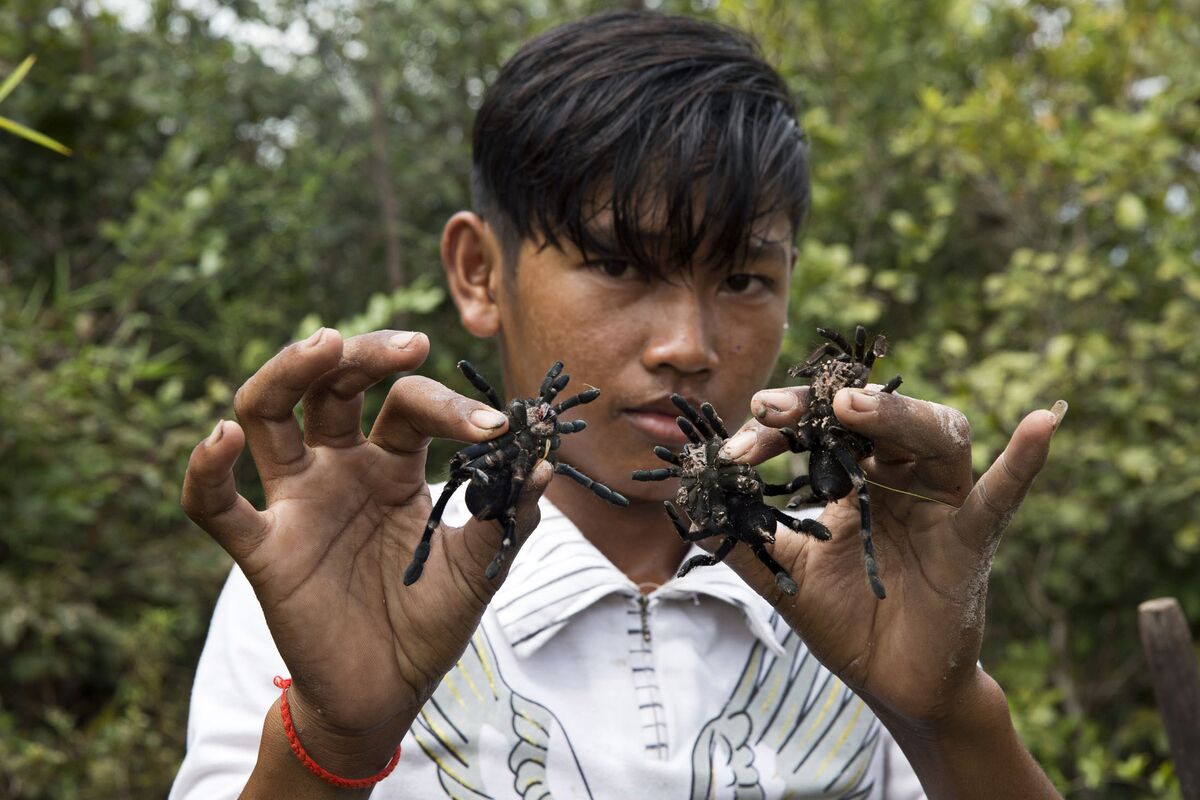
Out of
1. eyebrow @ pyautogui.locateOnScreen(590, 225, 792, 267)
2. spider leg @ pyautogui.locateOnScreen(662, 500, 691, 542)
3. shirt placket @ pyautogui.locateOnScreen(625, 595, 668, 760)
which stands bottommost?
shirt placket @ pyautogui.locateOnScreen(625, 595, 668, 760)

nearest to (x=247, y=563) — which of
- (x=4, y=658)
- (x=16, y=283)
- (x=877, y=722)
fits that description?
(x=877, y=722)

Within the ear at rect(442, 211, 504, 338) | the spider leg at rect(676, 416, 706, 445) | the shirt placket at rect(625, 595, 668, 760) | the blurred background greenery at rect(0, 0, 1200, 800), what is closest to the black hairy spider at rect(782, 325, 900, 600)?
the spider leg at rect(676, 416, 706, 445)

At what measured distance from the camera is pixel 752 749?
1.86 metres

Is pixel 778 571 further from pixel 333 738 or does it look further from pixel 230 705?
pixel 230 705

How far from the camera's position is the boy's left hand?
137cm

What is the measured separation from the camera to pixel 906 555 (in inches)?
60.9

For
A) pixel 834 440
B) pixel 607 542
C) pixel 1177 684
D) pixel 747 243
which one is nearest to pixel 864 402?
pixel 834 440

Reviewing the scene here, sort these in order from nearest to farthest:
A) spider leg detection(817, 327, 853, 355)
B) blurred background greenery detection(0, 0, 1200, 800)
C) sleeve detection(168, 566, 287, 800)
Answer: spider leg detection(817, 327, 853, 355) → sleeve detection(168, 566, 287, 800) → blurred background greenery detection(0, 0, 1200, 800)

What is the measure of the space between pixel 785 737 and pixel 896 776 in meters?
0.24

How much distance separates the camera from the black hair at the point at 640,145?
1.88 meters

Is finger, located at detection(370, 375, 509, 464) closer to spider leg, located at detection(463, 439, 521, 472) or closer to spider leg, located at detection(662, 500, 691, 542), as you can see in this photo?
spider leg, located at detection(463, 439, 521, 472)

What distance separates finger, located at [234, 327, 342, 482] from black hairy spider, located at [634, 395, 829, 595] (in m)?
0.39

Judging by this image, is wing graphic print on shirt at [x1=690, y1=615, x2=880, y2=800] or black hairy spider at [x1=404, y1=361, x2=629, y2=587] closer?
black hairy spider at [x1=404, y1=361, x2=629, y2=587]

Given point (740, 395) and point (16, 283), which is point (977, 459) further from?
point (16, 283)
